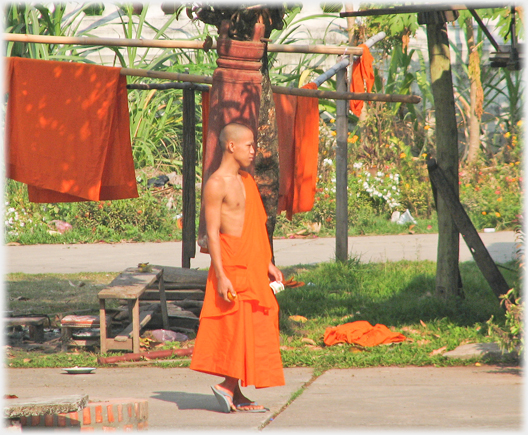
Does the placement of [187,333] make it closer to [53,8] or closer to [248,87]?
[248,87]

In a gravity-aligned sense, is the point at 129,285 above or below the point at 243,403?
above

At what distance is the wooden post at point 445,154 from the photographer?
726 cm

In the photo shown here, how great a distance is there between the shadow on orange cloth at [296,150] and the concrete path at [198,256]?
1.82 m

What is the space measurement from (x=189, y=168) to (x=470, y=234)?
3102 millimetres

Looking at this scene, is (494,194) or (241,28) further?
(494,194)

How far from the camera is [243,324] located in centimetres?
442

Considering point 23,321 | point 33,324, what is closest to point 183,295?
point 33,324

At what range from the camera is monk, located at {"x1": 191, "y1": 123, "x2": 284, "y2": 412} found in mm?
4398

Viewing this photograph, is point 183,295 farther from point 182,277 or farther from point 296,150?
point 296,150

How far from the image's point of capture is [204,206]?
460 cm

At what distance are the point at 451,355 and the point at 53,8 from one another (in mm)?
12475

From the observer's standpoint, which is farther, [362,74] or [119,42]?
[362,74]

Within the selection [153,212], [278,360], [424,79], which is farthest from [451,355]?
[424,79]

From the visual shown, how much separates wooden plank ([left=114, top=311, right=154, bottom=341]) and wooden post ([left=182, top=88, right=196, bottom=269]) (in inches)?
47.9
